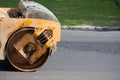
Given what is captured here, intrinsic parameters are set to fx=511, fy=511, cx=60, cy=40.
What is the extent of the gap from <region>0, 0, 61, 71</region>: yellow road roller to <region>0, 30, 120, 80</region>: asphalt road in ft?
0.74

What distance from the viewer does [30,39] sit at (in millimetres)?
9922

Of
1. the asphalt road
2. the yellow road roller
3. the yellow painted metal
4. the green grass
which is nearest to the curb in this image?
the green grass

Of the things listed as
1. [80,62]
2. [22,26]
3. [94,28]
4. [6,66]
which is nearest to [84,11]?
[94,28]

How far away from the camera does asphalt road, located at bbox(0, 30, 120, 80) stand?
31.5 feet

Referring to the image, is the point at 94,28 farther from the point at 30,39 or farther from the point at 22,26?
the point at 22,26

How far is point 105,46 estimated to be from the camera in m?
12.9

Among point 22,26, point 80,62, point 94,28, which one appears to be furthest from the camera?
point 94,28

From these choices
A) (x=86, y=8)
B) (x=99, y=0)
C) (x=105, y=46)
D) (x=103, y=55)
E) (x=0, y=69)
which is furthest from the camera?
(x=99, y=0)

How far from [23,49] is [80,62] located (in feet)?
5.29

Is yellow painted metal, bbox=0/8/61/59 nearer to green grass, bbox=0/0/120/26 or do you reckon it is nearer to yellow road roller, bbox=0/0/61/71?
yellow road roller, bbox=0/0/61/71

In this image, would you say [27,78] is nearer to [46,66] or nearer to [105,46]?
[46,66]

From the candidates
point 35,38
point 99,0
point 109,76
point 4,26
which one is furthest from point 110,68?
point 99,0

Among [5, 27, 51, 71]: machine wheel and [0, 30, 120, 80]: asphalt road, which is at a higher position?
[5, 27, 51, 71]: machine wheel

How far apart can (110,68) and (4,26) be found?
240 cm
